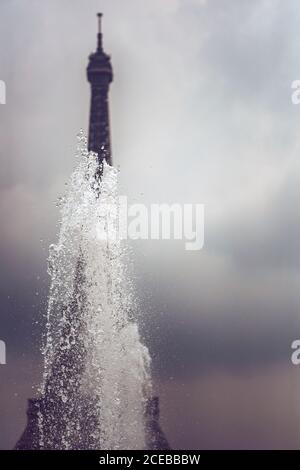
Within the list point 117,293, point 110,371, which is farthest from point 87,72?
point 110,371

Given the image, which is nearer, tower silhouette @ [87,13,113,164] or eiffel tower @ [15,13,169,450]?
eiffel tower @ [15,13,169,450]

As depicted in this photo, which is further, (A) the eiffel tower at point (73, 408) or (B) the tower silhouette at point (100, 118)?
(B) the tower silhouette at point (100, 118)

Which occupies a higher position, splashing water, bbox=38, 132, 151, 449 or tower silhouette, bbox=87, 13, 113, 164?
tower silhouette, bbox=87, 13, 113, 164

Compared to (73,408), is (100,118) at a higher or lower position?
higher

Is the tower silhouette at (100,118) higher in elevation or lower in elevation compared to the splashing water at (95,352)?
higher

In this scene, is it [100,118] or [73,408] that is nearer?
[73,408]

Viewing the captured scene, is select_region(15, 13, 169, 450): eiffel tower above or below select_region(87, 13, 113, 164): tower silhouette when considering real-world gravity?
below


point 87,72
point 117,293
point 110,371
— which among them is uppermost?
point 87,72

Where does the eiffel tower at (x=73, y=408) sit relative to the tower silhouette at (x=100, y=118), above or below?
below

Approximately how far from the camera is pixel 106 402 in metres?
33.5

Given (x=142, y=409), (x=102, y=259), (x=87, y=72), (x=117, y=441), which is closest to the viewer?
(x=117, y=441)

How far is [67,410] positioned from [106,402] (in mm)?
4063

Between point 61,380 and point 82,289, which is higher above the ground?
point 82,289
